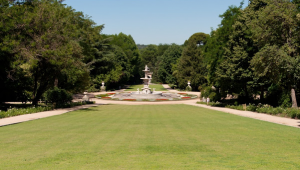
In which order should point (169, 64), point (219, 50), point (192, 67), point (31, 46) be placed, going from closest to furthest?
point (31, 46), point (219, 50), point (192, 67), point (169, 64)

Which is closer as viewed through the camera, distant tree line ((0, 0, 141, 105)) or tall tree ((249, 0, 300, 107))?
tall tree ((249, 0, 300, 107))

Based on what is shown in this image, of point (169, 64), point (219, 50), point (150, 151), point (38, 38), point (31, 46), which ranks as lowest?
point (150, 151)

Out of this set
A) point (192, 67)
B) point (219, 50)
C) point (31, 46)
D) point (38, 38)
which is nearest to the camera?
point (31, 46)

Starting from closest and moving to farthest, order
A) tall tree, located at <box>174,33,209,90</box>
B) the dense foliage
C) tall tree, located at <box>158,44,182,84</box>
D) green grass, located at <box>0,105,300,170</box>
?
1. green grass, located at <box>0,105,300,170</box>
2. the dense foliage
3. tall tree, located at <box>174,33,209,90</box>
4. tall tree, located at <box>158,44,182,84</box>

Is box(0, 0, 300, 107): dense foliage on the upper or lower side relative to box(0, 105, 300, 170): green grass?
upper

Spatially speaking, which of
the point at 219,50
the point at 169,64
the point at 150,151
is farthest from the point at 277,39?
the point at 169,64

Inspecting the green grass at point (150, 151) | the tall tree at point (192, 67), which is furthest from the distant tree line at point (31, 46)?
the tall tree at point (192, 67)

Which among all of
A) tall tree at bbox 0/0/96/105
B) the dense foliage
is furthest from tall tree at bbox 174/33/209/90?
tall tree at bbox 0/0/96/105

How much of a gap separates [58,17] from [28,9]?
116 inches

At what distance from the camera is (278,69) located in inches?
909

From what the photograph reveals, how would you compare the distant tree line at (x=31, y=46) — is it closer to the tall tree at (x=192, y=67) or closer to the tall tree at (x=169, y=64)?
the tall tree at (x=192, y=67)

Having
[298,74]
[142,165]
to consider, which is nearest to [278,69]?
[298,74]

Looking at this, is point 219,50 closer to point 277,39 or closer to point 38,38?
point 277,39

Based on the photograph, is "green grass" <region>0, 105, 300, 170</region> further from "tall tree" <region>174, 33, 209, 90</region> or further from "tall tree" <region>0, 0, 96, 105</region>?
"tall tree" <region>174, 33, 209, 90</region>
